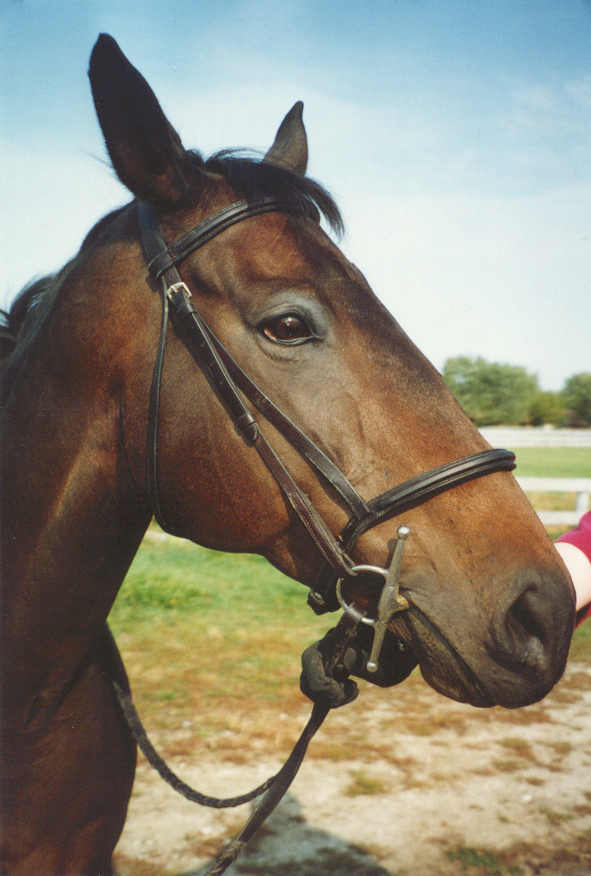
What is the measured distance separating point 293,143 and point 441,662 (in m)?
2.16

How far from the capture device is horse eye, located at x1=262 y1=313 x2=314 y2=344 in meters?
1.66

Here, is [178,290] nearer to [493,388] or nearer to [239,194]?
[239,194]

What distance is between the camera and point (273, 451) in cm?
164

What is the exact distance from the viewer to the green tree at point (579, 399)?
81500mm

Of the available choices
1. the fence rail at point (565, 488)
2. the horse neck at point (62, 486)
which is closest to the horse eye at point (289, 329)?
the horse neck at point (62, 486)

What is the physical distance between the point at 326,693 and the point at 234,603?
19.3 ft

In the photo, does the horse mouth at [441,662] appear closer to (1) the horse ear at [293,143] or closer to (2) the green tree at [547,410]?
(1) the horse ear at [293,143]

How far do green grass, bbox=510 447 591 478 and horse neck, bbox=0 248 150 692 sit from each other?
1948cm

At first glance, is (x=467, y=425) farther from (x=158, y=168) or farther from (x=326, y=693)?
(x=158, y=168)

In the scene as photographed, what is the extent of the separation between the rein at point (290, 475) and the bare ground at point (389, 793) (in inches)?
70.1

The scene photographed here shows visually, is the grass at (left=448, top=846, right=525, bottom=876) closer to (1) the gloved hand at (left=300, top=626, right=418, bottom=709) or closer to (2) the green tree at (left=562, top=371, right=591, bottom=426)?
(1) the gloved hand at (left=300, top=626, right=418, bottom=709)

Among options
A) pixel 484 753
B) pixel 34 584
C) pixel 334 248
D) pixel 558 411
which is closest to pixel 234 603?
pixel 484 753

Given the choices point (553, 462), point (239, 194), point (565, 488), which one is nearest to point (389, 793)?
point (239, 194)

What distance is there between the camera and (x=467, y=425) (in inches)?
64.7
